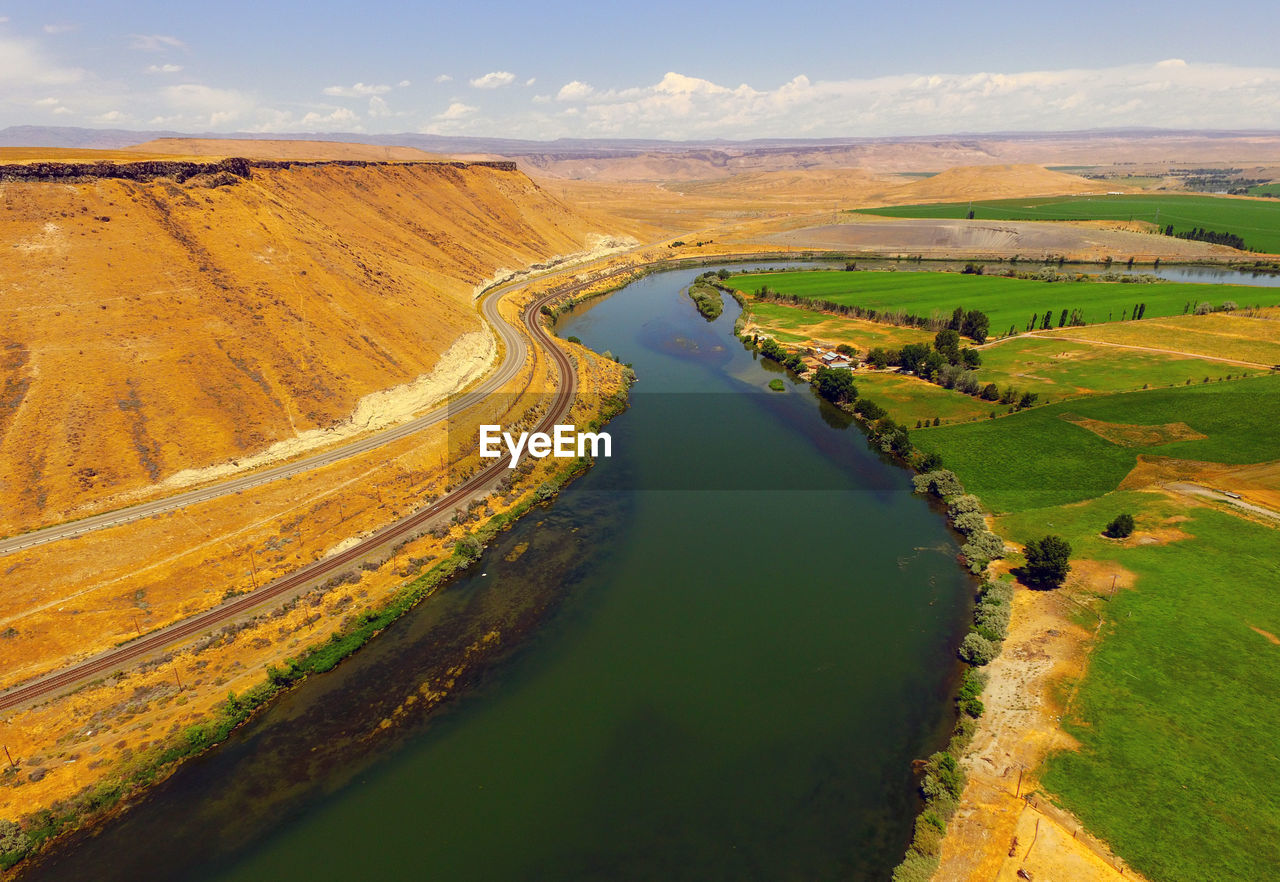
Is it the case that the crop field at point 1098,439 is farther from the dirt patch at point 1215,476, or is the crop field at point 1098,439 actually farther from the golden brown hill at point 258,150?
the golden brown hill at point 258,150

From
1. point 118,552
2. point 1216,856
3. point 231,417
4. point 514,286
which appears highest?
point 514,286

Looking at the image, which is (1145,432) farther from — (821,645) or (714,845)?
(714,845)

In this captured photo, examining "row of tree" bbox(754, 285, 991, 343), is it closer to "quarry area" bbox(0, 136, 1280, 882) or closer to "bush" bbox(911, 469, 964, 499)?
"quarry area" bbox(0, 136, 1280, 882)

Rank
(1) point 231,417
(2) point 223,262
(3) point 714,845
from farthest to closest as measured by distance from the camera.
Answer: (2) point 223,262, (1) point 231,417, (3) point 714,845

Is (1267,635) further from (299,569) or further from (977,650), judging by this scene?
(299,569)

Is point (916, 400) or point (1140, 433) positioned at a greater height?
point (916, 400)

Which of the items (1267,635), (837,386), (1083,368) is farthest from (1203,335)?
(1267,635)

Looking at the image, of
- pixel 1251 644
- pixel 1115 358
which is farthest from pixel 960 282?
pixel 1251 644
